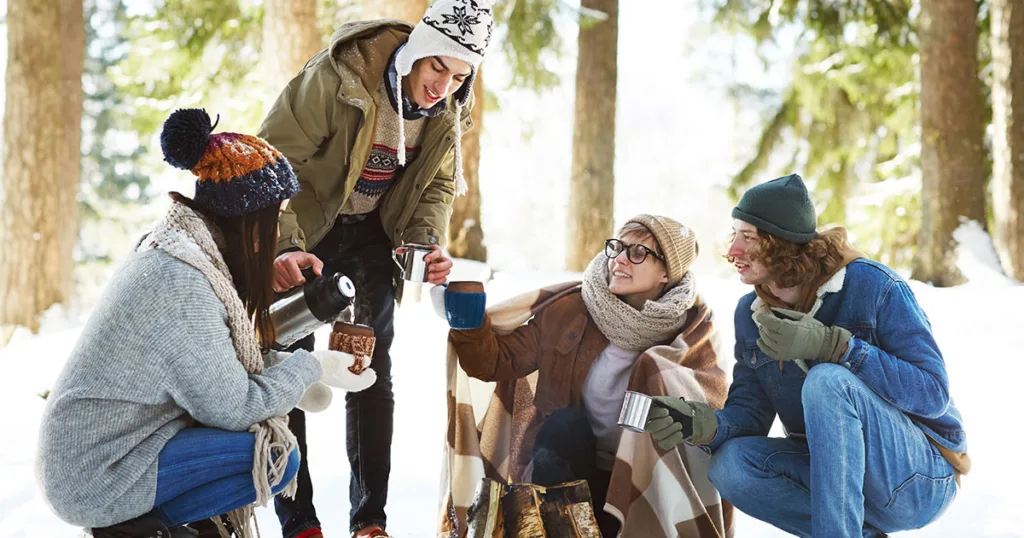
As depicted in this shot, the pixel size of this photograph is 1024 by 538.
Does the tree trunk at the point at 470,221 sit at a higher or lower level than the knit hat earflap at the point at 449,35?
lower

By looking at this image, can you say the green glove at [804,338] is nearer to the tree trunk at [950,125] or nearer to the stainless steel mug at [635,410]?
the stainless steel mug at [635,410]

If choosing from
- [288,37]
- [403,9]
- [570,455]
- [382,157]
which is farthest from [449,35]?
[288,37]

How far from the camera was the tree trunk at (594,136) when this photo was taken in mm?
8766

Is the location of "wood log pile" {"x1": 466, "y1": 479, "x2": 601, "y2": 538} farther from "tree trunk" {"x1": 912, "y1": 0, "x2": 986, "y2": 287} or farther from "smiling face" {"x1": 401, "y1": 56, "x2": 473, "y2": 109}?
"tree trunk" {"x1": 912, "y1": 0, "x2": 986, "y2": 287}

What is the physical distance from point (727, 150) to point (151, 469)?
23.3 m

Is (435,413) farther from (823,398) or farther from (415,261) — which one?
(823,398)

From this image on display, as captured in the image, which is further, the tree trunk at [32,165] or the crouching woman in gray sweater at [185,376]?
the tree trunk at [32,165]

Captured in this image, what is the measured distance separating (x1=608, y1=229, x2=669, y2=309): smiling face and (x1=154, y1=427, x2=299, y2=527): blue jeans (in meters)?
1.38

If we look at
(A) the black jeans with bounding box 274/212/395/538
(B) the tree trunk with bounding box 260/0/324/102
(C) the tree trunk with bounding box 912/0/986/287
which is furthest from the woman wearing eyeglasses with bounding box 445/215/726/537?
(C) the tree trunk with bounding box 912/0/986/287

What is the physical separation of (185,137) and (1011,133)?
6.59m

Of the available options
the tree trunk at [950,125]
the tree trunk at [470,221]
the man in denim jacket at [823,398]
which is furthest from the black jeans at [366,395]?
the tree trunk at [950,125]

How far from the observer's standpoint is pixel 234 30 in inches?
364

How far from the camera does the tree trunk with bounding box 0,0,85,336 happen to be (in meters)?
7.72

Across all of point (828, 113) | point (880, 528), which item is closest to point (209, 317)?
point (880, 528)
